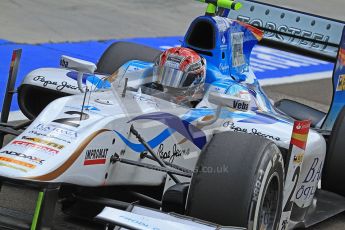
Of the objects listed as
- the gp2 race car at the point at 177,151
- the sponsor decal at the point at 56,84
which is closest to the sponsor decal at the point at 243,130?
the gp2 race car at the point at 177,151

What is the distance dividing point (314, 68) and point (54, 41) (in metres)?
4.25

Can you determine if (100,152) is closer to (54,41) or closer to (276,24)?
(276,24)

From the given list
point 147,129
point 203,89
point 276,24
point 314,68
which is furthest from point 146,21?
point 147,129

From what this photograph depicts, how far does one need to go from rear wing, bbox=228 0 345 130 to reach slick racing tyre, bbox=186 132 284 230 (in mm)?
2933

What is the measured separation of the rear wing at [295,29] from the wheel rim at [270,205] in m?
2.63

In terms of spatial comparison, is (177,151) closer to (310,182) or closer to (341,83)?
(310,182)

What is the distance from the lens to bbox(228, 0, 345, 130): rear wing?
24.9ft

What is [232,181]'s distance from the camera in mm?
4426

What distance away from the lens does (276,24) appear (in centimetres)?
787

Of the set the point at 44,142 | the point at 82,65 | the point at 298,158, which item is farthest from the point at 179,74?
the point at 44,142

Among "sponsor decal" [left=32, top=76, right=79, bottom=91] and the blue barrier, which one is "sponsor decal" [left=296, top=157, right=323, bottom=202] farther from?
the blue barrier

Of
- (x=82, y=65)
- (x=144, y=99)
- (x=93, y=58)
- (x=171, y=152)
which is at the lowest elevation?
(x=93, y=58)

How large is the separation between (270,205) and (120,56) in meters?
2.79

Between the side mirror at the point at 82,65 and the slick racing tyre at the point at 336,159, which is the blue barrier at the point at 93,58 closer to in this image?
the side mirror at the point at 82,65
